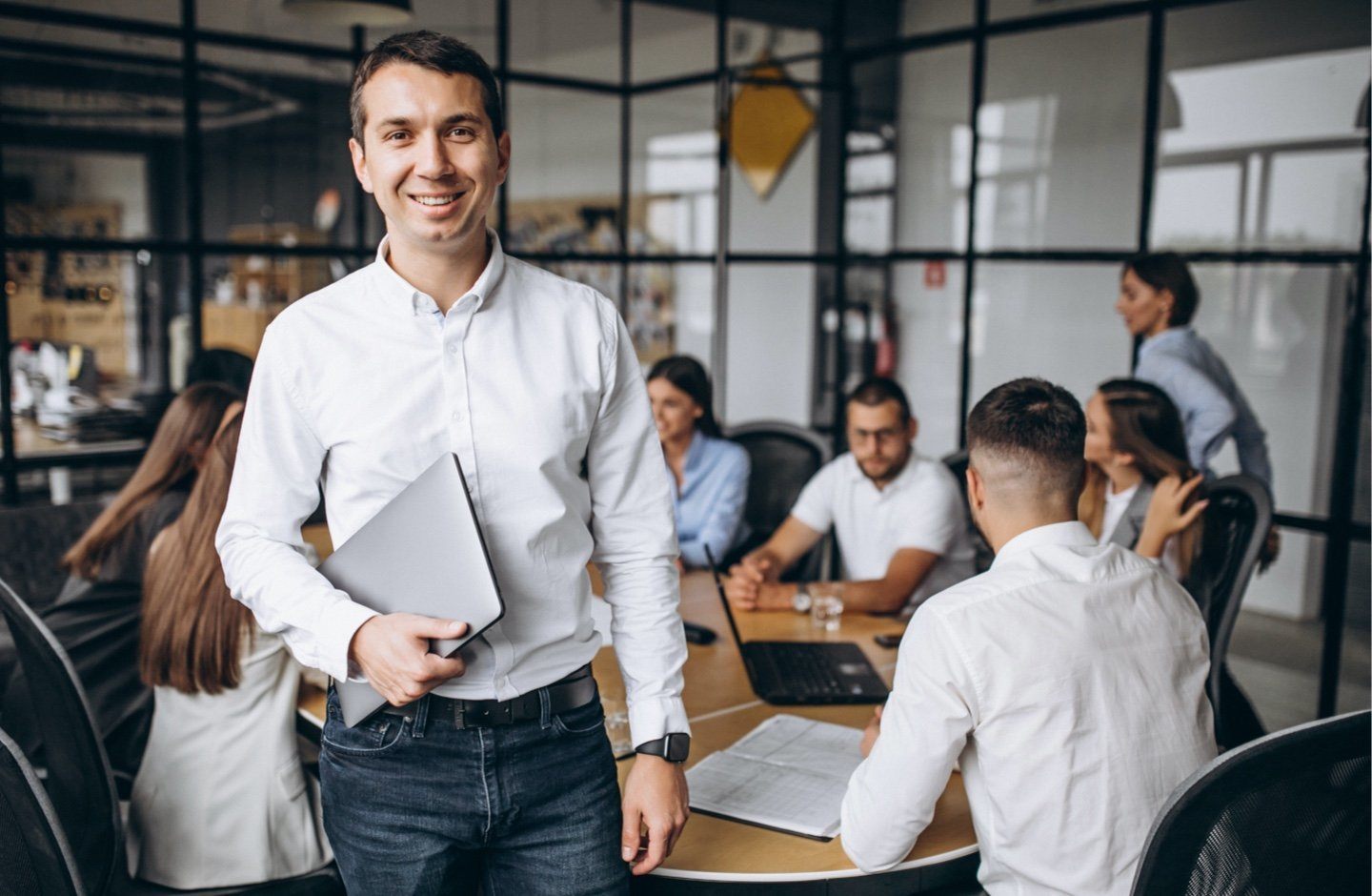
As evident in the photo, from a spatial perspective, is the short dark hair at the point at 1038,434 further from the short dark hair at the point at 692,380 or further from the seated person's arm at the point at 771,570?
the short dark hair at the point at 692,380

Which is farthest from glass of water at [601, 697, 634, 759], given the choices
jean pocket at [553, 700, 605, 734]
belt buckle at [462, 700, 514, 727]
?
belt buckle at [462, 700, 514, 727]

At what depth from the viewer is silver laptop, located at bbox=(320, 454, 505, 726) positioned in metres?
1.17

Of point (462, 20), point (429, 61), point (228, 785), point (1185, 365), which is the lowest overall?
point (228, 785)

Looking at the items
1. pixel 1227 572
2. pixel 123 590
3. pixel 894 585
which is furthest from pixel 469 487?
pixel 1227 572

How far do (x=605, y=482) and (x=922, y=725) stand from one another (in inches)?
20.0

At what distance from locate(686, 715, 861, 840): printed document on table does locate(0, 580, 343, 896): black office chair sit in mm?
935

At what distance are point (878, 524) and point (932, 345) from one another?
81.3 inches

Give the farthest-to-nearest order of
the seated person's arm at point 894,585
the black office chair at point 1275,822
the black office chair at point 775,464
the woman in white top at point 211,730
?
1. the black office chair at point 775,464
2. the seated person's arm at point 894,585
3. the woman in white top at point 211,730
4. the black office chair at point 1275,822

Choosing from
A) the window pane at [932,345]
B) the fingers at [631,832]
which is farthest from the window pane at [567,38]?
the fingers at [631,832]

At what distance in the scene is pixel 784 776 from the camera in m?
1.79

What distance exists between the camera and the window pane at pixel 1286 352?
12.7 ft

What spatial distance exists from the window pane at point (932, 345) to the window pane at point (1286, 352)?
1.06 meters

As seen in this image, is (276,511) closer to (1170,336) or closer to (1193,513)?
(1193,513)

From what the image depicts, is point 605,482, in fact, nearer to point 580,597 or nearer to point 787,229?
point 580,597
